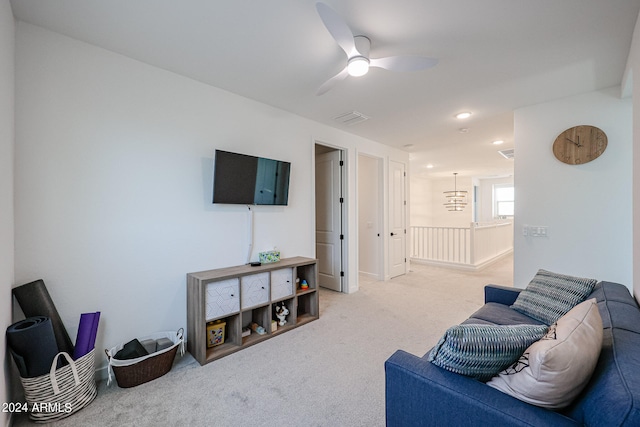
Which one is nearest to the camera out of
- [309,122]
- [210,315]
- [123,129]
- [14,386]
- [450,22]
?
[14,386]

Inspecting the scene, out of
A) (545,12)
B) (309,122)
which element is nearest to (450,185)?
(309,122)

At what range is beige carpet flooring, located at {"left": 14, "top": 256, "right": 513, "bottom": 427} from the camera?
167cm

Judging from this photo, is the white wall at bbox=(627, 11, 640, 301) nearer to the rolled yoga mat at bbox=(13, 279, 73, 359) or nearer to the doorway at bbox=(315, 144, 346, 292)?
the doorway at bbox=(315, 144, 346, 292)

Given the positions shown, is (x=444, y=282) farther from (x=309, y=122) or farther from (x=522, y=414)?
(x=522, y=414)

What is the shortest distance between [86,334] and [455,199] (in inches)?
366

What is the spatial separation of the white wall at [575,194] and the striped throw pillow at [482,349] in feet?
8.40

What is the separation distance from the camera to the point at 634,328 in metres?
1.18

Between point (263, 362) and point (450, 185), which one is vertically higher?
point (450, 185)

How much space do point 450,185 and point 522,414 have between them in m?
9.97

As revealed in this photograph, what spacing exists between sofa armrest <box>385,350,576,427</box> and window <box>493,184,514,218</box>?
10.5 metres

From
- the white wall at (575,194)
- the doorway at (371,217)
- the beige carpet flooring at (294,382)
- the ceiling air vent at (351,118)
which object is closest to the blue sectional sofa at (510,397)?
the beige carpet flooring at (294,382)

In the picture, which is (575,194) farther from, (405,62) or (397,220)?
(397,220)

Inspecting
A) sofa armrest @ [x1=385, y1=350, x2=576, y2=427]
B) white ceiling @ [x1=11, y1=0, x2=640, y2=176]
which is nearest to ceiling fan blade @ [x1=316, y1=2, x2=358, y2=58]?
white ceiling @ [x1=11, y1=0, x2=640, y2=176]

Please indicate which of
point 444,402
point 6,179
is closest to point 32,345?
point 6,179
